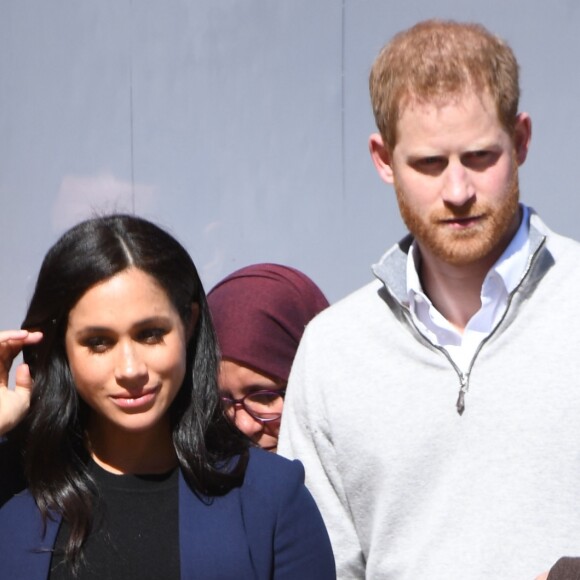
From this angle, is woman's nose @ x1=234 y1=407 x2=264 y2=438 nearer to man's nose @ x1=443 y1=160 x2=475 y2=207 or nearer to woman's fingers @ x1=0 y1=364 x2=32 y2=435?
woman's fingers @ x1=0 y1=364 x2=32 y2=435

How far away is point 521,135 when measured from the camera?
2.69 metres

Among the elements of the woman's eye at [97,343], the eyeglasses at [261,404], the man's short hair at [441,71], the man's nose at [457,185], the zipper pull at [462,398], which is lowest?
the eyeglasses at [261,404]

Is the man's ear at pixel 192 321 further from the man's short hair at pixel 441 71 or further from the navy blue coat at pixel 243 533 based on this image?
the man's short hair at pixel 441 71

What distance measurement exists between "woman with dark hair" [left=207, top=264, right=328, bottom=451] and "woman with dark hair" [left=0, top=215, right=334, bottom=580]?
60cm

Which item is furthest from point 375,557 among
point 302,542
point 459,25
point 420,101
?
point 459,25

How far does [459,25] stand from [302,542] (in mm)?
1041

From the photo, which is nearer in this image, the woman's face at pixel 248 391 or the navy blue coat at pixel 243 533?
the navy blue coat at pixel 243 533

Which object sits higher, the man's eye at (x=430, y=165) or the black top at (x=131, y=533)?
the man's eye at (x=430, y=165)

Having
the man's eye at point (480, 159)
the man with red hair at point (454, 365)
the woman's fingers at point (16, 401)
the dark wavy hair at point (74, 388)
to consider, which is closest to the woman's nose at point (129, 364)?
the dark wavy hair at point (74, 388)

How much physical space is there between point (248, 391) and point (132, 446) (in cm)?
78

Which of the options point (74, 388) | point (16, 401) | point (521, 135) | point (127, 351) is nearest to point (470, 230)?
point (521, 135)

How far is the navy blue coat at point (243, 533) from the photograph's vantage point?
250 cm

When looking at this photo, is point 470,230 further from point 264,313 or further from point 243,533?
point 264,313

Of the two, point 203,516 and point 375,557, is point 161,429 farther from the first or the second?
point 375,557
